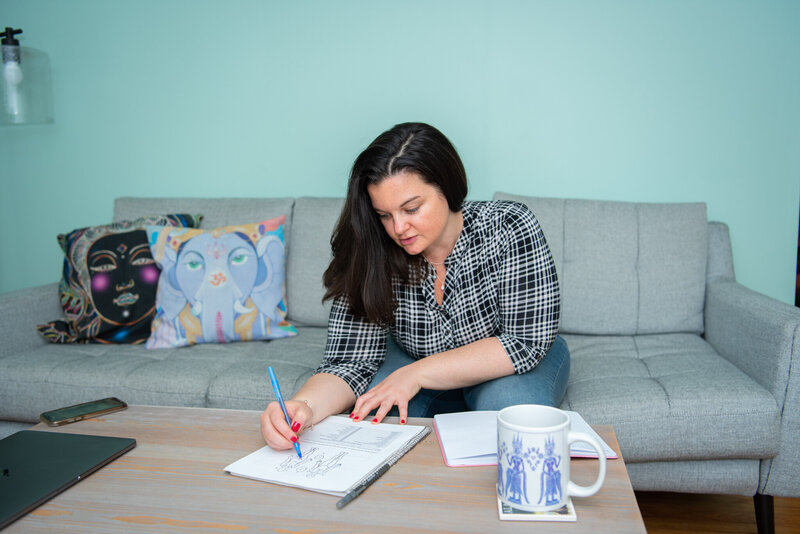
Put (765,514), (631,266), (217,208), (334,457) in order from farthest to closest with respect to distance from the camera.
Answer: (217,208)
(631,266)
(765,514)
(334,457)

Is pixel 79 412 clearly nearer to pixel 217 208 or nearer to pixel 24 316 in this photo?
pixel 24 316

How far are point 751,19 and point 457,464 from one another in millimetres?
1923

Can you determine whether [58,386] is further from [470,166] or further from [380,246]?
[470,166]

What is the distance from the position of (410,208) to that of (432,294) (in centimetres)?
26

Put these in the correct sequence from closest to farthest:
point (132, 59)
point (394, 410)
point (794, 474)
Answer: point (394, 410) → point (794, 474) → point (132, 59)

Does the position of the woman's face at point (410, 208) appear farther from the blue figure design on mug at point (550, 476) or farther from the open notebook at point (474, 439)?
the blue figure design on mug at point (550, 476)

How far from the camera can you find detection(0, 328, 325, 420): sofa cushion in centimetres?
162

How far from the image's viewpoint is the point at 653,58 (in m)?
2.11

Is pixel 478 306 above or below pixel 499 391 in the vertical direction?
above

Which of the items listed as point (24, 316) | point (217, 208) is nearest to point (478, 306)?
point (217, 208)

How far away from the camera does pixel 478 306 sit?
1351 millimetres

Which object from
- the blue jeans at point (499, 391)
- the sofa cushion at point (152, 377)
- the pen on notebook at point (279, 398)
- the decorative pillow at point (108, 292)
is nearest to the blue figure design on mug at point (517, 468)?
the pen on notebook at point (279, 398)

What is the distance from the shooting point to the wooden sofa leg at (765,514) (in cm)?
146

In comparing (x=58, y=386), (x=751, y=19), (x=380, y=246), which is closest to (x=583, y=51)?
(x=751, y=19)
